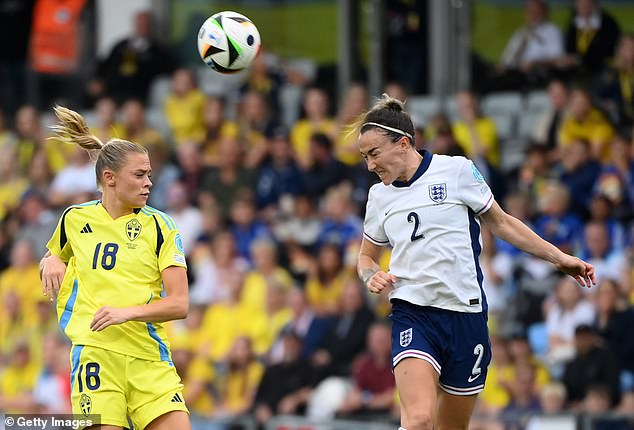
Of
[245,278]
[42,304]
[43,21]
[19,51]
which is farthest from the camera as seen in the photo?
[19,51]

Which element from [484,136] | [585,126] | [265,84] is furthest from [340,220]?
[265,84]

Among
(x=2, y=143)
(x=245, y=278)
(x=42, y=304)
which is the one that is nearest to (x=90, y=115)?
(x=2, y=143)

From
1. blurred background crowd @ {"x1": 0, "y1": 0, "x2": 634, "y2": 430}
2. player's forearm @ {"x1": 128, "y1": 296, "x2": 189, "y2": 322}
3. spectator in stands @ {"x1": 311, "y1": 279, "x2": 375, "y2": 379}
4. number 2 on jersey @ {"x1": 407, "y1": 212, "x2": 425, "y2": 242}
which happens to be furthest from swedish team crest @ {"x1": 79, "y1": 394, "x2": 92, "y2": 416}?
spectator in stands @ {"x1": 311, "y1": 279, "x2": 375, "y2": 379}

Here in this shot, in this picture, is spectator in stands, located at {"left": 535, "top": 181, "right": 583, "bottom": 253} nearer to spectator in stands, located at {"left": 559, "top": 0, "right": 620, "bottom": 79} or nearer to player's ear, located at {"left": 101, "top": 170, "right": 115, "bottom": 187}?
spectator in stands, located at {"left": 559, "top": 0, "right": 620, "bottom": 79}

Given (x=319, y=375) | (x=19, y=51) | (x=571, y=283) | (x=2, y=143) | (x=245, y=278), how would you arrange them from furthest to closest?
(x=19, y=51)
(x=2, y=143)
(x=245, y=278)
(x=319, y=375)
(x=571, y=283)

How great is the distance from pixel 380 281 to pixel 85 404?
5.53ft

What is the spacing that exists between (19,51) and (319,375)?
9931mm

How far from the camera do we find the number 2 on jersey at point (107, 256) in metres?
7.31

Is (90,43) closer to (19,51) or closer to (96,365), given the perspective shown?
(19,51)

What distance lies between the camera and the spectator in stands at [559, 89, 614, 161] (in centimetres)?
1403

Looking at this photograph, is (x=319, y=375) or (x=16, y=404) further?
(x=16, y=404)

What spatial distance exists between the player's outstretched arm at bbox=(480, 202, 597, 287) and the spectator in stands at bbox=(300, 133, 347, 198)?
24.3 feet

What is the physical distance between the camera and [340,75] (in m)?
17.9

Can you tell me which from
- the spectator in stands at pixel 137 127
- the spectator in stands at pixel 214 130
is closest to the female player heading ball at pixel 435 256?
the spectator in stands at pixel 214 130
